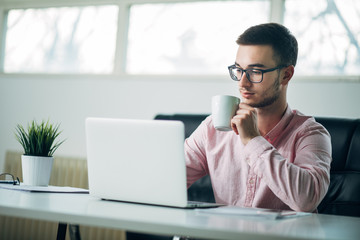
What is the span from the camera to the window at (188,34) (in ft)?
9.27

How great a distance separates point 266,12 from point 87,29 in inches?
53.5

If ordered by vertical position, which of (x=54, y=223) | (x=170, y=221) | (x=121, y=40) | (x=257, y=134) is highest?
(x=121, y=40)

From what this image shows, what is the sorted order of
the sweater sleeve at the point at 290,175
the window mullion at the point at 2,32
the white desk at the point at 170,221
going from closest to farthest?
the white desk at the point at 170,221, the sweater sleeve at the point at 290,175, the window mullion at the point at 2,32

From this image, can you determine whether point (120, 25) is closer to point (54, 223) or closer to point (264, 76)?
point (54, 223)

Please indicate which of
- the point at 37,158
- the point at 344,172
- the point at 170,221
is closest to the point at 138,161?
the point at 170,221

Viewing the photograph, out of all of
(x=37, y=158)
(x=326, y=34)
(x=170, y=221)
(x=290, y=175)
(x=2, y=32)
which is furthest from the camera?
(x=2, y=32)

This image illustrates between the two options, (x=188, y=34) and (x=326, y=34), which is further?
(x=188, y=34)

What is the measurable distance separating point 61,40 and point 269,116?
220 cm

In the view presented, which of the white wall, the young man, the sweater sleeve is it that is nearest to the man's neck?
the young man

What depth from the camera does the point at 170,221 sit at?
2.50 ft

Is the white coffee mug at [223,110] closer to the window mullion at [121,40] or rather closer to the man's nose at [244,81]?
the man's nose at [244,81]

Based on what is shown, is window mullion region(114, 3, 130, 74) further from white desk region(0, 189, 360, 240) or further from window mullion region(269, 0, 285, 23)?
white desk region(0, 189, 360, 240)

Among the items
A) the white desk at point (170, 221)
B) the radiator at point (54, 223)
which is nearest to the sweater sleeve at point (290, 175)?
the white desk at point (170, 221)

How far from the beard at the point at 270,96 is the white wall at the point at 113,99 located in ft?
3.36
